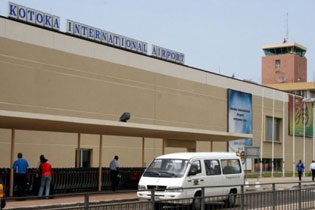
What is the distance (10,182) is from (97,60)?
60.0 feet

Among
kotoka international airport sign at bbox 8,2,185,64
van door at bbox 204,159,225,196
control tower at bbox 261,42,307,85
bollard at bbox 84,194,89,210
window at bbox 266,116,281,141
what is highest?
control tower at bbox 261,42,307,85

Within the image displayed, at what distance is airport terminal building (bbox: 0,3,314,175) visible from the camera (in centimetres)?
3150

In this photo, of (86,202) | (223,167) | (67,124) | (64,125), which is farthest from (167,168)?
(86,202)

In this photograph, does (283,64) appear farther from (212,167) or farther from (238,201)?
(238,201)

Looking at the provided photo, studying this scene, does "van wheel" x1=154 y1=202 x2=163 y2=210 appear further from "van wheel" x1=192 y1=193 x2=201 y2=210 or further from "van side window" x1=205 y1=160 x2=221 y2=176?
"van side window" x1=205 y1=160 x2=221 y2=176

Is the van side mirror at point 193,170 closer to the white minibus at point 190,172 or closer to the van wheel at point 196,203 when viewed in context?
the white minibus at point 190,172

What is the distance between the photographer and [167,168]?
19641 millimetres

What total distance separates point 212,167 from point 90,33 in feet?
73.6

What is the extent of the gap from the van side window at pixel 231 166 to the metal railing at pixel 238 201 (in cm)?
460

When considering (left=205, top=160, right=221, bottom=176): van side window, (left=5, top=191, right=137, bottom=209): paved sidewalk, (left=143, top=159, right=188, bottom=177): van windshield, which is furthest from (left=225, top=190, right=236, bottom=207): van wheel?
(left=205, top=160, right=221, bottom=176): van side window

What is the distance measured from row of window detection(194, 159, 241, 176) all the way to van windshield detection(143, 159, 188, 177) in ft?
2.10

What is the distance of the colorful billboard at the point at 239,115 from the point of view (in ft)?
187

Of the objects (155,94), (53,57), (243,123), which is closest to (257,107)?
(243,123)

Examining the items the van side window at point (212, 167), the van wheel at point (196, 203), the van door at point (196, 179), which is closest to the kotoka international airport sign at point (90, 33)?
the van side window at point (212, 167)
